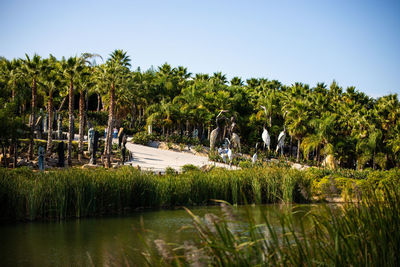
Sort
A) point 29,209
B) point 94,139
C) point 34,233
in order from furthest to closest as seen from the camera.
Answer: point 94,139 → point 29,209 → point 34,233

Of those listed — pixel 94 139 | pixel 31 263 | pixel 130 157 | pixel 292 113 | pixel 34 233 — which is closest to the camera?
pixel 31 263

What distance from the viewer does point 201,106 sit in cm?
4316

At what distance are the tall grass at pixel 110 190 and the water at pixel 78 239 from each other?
53cm

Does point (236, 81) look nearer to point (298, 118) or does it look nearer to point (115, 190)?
point (298, 118)

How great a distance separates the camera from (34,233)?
37.1 ft

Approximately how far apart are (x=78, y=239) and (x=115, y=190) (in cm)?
352

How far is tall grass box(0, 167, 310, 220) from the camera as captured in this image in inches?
485

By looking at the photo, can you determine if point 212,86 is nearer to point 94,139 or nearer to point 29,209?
point 94,139

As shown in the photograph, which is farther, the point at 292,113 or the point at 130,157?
the point at 292,113

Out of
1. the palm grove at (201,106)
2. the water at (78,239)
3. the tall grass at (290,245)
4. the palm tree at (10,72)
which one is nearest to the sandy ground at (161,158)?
the palm grove at (201,106)

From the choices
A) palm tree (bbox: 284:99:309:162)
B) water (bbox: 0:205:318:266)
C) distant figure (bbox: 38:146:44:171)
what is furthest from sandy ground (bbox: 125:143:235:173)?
water (bbox: 0:205:318:266)

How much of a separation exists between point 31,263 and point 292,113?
32.9 meters

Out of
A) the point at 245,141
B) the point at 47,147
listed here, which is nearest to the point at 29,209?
the point at 47,147

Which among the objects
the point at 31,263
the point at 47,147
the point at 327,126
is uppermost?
the point at 327,126
